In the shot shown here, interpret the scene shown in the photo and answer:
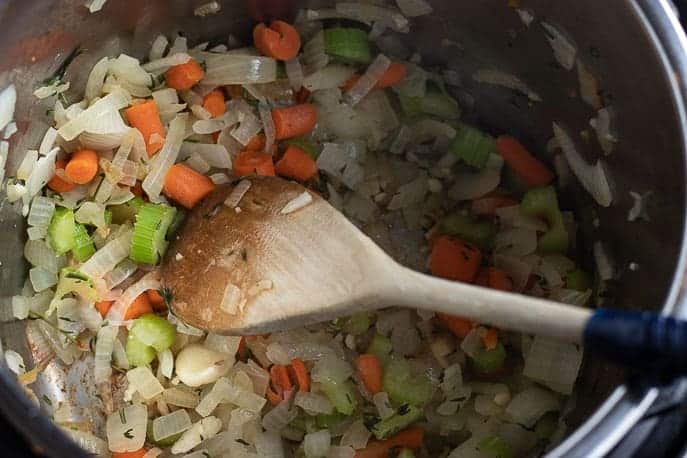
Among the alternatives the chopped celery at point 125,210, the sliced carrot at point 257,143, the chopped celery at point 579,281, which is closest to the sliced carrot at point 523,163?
the chopped celery at point 579,281

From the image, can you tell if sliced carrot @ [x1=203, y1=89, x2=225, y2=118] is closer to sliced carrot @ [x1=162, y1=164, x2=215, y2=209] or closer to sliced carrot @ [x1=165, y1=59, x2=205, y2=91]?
sliced carrot @ [x1=165, y1=59, x2=205, y2=91]

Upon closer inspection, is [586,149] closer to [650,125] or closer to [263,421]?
[650,125]

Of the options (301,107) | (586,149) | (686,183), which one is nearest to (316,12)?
(301,107)

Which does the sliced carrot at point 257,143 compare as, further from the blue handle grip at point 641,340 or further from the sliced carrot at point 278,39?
the blue handle grip at point 641,340

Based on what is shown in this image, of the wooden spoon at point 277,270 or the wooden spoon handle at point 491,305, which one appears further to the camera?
the wooden spoon at point 277,270

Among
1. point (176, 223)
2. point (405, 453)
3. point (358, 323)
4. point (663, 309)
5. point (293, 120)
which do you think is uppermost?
point (663, 309)

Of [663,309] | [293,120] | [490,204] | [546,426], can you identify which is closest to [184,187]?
[293,120]

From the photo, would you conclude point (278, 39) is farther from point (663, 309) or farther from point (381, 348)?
point (663, 309)

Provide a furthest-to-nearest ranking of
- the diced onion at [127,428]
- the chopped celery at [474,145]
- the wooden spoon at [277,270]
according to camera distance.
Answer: the chopped celery at [474,145], the diced onion at [127,428], the wooden spoon at [277,270]
